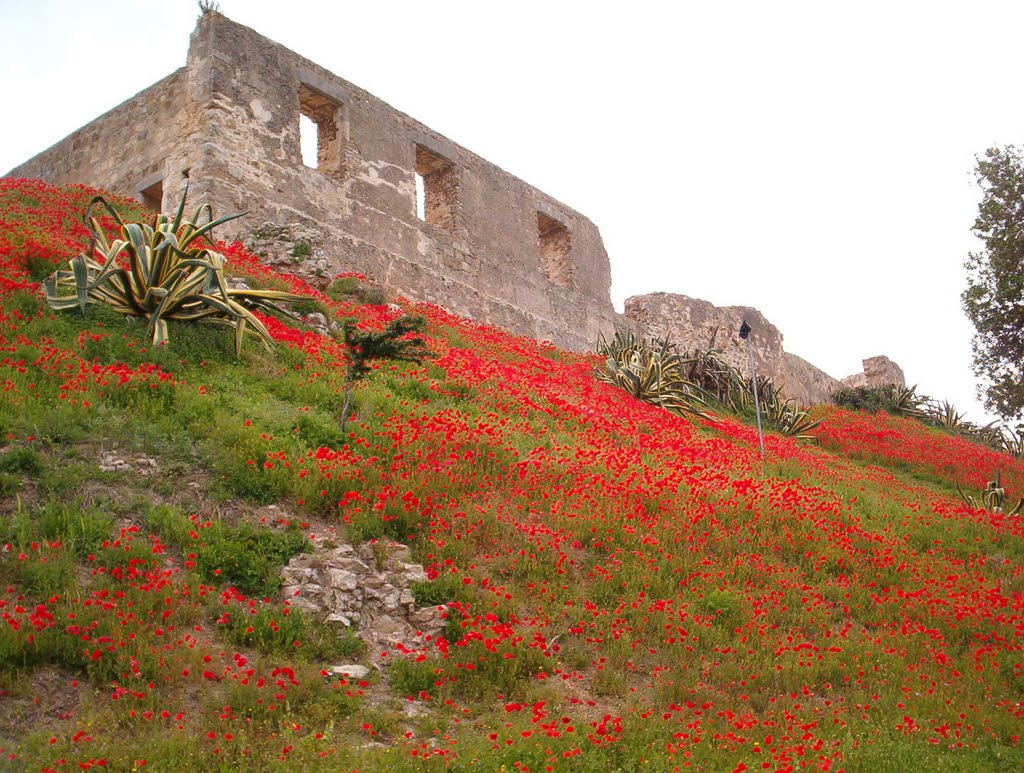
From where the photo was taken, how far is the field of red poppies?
209 inches

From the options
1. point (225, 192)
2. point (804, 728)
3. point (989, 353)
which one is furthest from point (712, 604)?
point (989, 353)

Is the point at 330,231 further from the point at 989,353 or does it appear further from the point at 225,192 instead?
the point at 989,353

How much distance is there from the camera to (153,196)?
16328 mm

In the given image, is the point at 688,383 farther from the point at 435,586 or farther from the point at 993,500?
the point at 435,586

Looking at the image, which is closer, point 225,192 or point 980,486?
point 225,192

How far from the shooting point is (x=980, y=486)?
16.2 meters

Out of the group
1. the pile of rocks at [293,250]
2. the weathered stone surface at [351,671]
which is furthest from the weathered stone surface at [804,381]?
the weathered stone surface at [351,671]

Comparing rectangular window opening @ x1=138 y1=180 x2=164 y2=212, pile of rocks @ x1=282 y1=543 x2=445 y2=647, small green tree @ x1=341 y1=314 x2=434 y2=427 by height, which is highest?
rectangular window opening @ x1=138 y1=180 x2=164 y2=212

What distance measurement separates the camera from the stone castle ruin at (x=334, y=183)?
594 inches

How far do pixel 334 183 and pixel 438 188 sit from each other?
306cm

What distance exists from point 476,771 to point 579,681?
1606 millimetres

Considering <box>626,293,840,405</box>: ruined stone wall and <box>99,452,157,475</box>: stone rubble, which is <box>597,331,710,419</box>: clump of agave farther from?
<box>99,452,157,475</box>: stone rubble

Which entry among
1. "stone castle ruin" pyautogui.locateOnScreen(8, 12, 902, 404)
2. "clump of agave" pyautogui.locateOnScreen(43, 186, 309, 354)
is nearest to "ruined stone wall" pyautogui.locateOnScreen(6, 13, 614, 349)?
"stone castle ruin" pyautogui.locateOnScreen(8, 12, 902, 404)

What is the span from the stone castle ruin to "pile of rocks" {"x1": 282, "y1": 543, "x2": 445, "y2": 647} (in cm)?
828
